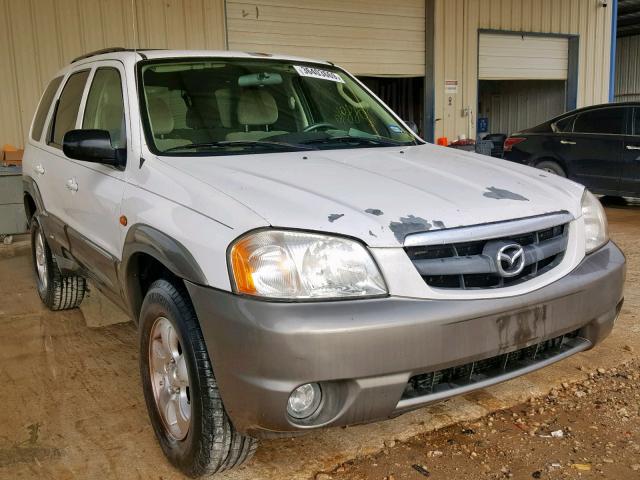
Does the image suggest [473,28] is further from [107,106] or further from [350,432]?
[350,432]

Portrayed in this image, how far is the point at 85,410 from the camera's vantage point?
3230mm

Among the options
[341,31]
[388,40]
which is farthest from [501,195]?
[388,40]

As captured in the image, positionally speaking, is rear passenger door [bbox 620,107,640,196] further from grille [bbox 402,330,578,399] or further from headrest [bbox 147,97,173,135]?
headrest [bbox 147,97,173,135]

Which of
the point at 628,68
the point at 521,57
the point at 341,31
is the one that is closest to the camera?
the point at 341,31

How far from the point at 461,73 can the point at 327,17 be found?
2932 mm

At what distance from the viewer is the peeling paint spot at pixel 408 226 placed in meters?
2.21

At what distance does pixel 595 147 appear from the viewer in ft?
29.5

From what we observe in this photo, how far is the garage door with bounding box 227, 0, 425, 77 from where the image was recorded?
9.93m

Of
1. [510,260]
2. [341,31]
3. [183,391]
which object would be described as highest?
[341,31]

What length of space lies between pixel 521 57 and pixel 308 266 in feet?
40.4

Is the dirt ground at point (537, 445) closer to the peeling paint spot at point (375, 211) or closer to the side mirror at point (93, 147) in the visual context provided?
the peeling paint spot at point (375, 211)

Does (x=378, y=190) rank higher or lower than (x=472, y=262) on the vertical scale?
higher

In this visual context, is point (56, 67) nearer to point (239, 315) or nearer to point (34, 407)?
point (34, 407)

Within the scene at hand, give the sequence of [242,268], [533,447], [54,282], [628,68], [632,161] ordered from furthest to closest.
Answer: [628,68]
[632,161]
[54,282]
[533,447]
[242,268]
